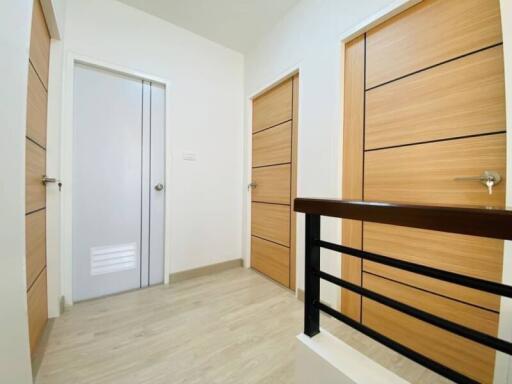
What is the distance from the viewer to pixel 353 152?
1.65m

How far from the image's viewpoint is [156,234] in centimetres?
227

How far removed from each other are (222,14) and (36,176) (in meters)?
2.10

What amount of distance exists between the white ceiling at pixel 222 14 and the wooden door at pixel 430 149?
0.99m

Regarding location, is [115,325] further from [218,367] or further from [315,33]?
[315,33]

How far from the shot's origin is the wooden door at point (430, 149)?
1088 mm

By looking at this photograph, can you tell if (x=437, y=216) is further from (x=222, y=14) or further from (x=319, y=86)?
(x=222, y=14)

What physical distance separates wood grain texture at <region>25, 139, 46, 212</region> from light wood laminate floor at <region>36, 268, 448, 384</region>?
35.3 inches

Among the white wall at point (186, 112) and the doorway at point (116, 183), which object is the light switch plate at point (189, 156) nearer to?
the white wall at point (186, 112)

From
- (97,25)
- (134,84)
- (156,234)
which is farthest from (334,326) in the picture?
(97,25)

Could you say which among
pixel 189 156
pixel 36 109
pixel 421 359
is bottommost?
pixel 421 359

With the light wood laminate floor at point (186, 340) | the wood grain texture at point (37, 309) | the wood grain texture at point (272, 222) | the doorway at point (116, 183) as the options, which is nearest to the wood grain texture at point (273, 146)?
the wood grain texture at point (272, 222)

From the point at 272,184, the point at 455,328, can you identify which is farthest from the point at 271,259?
the point at 455,328

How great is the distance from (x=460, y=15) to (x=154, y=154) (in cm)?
244

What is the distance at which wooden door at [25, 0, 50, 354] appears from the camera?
1.25 metres
